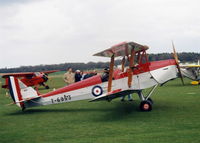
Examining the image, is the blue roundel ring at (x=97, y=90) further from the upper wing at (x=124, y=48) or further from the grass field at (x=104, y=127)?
the upper wing at (x=124, y=48)

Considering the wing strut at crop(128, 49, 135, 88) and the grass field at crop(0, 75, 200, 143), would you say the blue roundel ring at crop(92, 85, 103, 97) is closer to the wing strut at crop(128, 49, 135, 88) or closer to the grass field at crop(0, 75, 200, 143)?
the grass field at crop(0, 75, 200, 143)

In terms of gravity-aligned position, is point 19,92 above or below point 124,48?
below

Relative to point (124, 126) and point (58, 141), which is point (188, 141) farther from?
point (58, 141)

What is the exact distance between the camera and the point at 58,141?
17.9 feet

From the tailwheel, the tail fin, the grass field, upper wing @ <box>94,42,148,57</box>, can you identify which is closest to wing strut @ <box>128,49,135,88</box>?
upper wing @ <box>94,42,148,57</box>

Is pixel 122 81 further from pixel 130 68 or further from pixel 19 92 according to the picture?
pixel 19 92

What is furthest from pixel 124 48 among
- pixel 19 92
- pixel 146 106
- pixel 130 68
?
pixel 19 92

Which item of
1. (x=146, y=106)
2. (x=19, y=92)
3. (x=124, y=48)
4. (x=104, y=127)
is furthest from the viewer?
(x=19, y=92)

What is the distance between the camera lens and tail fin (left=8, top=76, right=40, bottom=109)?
9.53 meters

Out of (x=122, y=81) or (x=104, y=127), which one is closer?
(x=104, y=127)

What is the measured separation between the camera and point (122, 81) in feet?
29.8

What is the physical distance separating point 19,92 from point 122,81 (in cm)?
364

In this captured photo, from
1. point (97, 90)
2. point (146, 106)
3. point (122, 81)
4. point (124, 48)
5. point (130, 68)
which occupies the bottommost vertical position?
point (146, 106)

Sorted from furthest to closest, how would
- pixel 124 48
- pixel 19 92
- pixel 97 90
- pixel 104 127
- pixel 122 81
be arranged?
1. pixel 19 92
2. pixel 97 90
3. pixel 122 81
4. pixel 124 48
5. pixel 104 127
